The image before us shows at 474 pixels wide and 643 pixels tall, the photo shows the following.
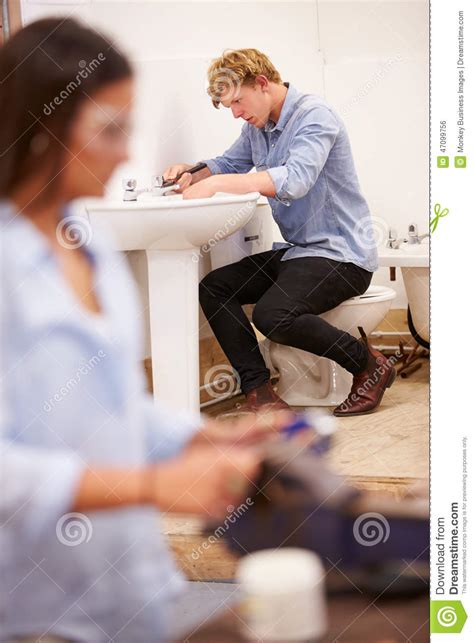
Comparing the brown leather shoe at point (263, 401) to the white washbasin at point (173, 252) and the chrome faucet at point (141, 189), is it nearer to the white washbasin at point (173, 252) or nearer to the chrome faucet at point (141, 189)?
the white washbasin at point (173, 252)

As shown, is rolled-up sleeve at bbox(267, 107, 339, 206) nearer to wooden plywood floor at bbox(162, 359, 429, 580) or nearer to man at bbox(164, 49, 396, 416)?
man at bbox(164, 49, 396, 416)

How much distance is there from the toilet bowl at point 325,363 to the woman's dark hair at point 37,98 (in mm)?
400

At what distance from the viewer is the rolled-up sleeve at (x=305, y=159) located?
1244 mm

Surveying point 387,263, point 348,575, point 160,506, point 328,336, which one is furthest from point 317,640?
point 387,263

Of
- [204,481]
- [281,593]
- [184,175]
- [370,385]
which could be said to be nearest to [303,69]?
[184,175]

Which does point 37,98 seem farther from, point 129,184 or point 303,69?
point 303,69

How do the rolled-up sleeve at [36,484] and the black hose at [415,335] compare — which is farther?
the black hose at [415,335]

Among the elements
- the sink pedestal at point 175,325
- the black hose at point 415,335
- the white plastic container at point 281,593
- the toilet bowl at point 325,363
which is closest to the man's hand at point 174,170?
the sink pedestal at point 175,325

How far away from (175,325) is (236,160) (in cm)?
24

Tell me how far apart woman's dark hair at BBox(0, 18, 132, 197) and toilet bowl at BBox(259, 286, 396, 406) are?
0.40 meters

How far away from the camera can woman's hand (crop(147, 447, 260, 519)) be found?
1.25 metres
